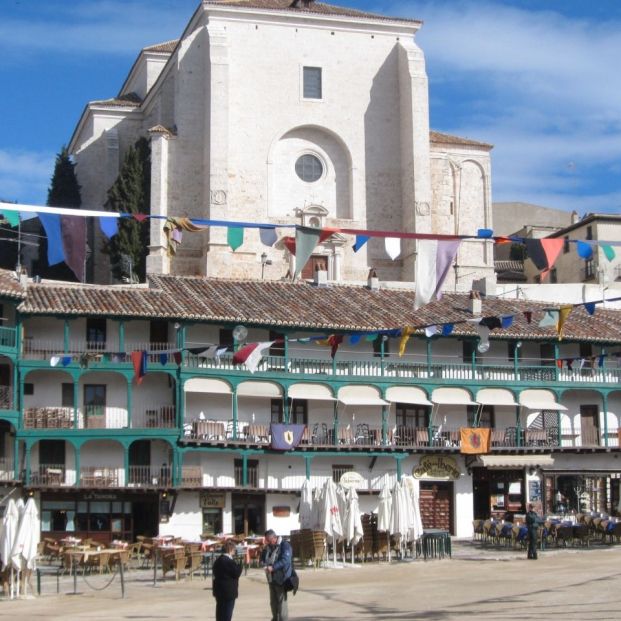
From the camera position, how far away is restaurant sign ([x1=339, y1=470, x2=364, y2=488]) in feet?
155

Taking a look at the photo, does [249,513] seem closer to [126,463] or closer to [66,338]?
[126,463]

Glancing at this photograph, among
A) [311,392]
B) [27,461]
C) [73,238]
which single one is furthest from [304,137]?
[73,238]

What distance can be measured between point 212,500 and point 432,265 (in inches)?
755

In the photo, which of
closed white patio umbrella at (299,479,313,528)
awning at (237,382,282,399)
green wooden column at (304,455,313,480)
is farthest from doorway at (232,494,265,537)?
closed white patio umbrella at (299,479,313,528)

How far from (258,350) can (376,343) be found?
1246 cm

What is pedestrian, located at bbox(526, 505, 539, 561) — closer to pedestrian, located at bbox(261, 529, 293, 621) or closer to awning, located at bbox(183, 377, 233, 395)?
awning, located at bbox(183, 377, 233, 395)

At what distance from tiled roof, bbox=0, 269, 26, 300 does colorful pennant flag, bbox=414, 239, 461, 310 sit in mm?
18790

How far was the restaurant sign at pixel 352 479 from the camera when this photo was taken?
155 ft

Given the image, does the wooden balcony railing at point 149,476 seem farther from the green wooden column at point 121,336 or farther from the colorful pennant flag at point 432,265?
the colorful pennant flag at point 432,265

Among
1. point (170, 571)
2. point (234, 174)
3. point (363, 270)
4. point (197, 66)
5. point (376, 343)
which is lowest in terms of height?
Answer: point (170, 571)

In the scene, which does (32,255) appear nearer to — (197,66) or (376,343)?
(197,66)

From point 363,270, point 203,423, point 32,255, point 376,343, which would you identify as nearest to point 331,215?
point 363,270

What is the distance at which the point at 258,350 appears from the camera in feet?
123

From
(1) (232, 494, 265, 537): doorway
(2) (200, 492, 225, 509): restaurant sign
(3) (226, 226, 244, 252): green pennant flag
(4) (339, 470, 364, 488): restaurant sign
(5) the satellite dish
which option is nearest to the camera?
(3) (226, 226, 244, 252): green pennant flag
